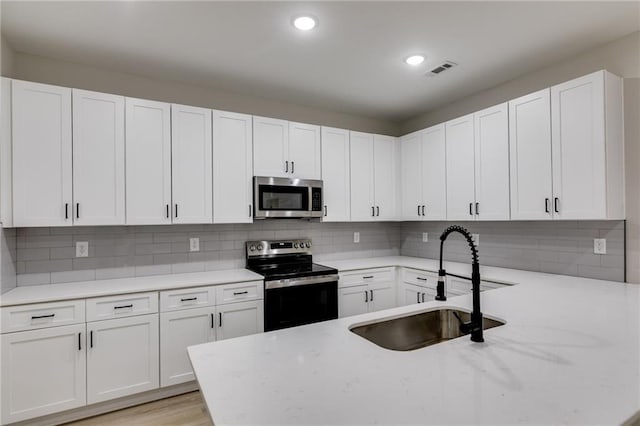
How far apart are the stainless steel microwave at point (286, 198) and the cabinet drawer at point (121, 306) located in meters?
1.14

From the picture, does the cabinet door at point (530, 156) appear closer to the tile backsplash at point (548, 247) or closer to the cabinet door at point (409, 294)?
the tile backsplash at point (548, 247)

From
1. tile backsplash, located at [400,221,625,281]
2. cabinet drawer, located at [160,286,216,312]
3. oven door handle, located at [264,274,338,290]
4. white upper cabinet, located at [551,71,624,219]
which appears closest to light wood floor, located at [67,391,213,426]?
cabinet drawer, located at [160,286,216,312]

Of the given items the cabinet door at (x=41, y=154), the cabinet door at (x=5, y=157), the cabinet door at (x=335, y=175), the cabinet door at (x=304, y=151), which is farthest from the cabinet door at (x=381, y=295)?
the cabinet door at (x=5, y=157)

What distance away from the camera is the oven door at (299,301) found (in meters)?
2.90

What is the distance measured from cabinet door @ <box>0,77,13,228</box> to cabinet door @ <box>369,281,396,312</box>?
305 centimetres

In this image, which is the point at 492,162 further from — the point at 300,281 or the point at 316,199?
the point at 300,281

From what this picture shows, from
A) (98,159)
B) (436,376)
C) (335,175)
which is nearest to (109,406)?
(98,159)

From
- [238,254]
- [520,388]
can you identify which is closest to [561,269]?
[520,388]

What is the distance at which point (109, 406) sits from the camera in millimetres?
2420

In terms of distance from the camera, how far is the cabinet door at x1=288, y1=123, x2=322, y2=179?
135 inches

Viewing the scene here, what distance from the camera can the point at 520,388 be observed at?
97 cm

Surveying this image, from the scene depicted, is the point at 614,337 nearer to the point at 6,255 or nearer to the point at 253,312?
the point at 253,312

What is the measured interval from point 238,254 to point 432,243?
7.52 ft

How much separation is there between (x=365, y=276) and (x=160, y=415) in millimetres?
2122
